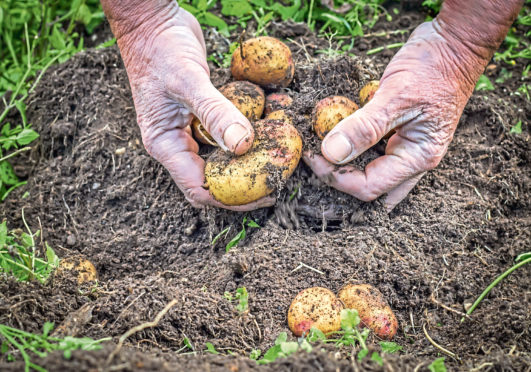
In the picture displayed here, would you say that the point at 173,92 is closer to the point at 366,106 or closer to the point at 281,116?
the point at 281,116

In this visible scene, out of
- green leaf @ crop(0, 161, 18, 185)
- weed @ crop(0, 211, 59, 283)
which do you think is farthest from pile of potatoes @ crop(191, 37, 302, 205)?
green leaf @ crop(0, 161, 18, 185)

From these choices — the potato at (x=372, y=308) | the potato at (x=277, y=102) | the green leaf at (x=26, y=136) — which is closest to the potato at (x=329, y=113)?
the potato at (x=277, y=102)

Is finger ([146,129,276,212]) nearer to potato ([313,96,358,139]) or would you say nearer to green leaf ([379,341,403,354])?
potato ([313,96,358,139])

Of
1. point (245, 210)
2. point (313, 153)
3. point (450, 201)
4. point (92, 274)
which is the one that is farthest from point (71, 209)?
point (450, 201)

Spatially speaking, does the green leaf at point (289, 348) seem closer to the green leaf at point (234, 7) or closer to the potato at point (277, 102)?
the potato at point (277, 102)

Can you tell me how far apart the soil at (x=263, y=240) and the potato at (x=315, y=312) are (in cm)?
9

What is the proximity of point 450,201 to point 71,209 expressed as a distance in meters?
1.97

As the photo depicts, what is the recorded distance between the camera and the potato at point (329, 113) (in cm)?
215

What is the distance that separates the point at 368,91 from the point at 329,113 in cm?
30

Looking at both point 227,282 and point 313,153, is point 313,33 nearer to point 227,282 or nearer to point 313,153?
point 313,153

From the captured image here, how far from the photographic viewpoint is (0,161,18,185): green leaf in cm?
276

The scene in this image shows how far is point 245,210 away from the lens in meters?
2.24

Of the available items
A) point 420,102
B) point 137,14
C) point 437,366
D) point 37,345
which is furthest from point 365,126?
point 37,345

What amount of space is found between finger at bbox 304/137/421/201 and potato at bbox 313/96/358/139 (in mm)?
136
